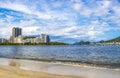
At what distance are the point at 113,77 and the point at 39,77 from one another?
190 inches

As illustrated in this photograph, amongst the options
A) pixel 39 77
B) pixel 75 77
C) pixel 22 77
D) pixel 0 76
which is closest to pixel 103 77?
pixel 75 77

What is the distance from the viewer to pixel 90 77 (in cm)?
1537

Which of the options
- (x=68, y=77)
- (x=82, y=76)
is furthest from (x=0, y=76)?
(x=82, y=76)

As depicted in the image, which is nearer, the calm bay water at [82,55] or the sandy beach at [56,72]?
the sandy beach at [56,72]

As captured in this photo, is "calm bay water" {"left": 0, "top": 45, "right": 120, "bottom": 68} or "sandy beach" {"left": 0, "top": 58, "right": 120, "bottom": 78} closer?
"sandy beach" {"left": 0, "top": 58, "right": 120, "bottom": 78}

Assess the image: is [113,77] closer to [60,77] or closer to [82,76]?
[82,76]

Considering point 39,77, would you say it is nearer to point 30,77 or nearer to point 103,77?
point 30,77

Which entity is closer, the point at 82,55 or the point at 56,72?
the point at 56,72

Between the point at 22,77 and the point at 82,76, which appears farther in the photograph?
the point at 82,76

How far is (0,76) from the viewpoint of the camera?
14664 mm

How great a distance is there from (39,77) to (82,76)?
3001 millimetres

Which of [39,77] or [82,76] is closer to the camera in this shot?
[39,77]

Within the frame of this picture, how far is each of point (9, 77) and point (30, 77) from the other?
50.5 inches

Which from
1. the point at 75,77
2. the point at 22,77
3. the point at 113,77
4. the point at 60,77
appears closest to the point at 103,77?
the point at 113,77
